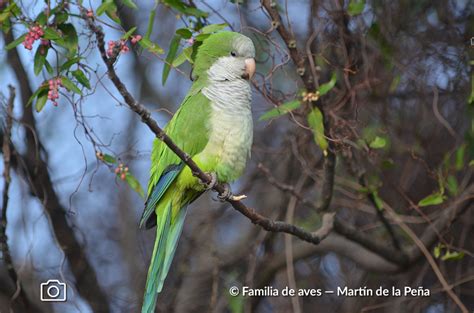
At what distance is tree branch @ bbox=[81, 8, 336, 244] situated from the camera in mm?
1471

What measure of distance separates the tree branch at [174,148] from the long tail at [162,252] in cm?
24

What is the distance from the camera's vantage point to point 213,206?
3994 millimetres

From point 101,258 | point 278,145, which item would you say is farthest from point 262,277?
point 101,258

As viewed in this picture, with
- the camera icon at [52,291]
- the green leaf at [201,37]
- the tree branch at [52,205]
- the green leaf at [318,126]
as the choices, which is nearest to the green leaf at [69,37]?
the green leaf at [201,37]

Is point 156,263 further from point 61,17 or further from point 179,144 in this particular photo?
point 61,17

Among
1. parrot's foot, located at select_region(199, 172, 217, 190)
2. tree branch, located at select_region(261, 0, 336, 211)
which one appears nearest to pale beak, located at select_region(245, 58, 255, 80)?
tree branch, located at select_region(261, 0, 336, 211)

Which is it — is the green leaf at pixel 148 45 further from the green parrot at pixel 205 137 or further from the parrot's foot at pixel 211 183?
the parrot's foot at pixel 211 183

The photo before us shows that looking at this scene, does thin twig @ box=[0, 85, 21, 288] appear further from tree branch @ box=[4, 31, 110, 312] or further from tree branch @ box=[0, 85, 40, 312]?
tree branch @ box=[4, 31, 110, 312]

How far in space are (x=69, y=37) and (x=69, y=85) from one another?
21 cm

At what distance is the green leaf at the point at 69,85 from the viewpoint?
2250 mm

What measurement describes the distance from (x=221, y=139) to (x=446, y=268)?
203 cm

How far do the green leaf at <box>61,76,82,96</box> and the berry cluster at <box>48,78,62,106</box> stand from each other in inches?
0.6

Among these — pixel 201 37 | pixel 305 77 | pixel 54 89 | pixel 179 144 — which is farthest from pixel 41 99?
pixel 305 77

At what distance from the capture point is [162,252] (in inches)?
93.7
